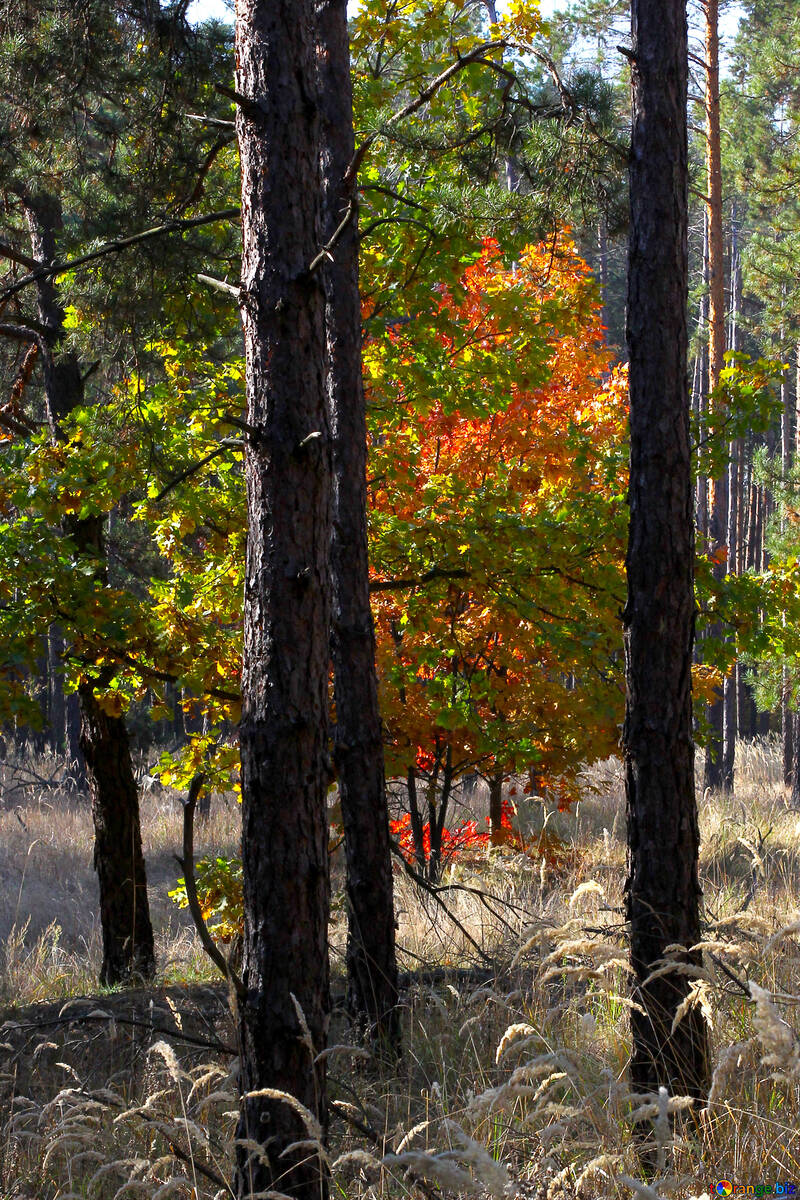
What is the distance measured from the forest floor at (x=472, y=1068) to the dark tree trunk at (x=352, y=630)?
310 millimetres

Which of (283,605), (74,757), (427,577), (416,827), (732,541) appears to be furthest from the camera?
(732,541)

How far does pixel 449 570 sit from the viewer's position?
18.8 ft

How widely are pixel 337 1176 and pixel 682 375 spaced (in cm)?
298

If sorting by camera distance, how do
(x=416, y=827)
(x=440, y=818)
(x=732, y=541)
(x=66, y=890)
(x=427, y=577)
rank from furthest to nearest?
(x=732, y=541) < (x=66, y=890) < (x=416, y=827) < (x=440, y=818) < (x=427, y=577)

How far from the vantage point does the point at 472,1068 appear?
3832mm

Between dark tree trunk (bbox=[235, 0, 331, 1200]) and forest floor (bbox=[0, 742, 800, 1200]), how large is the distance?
0.21m

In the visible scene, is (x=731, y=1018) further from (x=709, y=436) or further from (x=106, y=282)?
(x=106, y=282)

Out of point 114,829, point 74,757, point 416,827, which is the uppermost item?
point 114,829

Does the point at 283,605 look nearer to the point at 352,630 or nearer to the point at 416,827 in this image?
the point at 352,630

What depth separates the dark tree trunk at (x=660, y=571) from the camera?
3418 mm

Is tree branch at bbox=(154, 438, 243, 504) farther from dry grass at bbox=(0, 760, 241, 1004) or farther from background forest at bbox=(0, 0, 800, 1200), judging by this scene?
dry grass at bbox=(0, 760, 241, 1004)

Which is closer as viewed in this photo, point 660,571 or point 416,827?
point 660,571

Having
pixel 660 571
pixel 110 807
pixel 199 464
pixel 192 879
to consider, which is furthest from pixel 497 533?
pixel 110 807

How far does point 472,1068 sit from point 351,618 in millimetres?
2058
